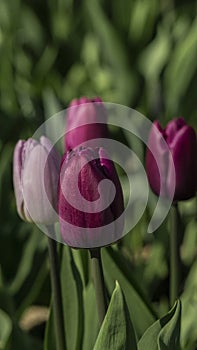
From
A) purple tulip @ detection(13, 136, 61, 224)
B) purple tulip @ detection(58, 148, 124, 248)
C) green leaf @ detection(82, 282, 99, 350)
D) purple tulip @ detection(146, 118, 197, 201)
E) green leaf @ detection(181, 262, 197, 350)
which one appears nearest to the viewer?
purple tulip @ detection(58, 148, 124, 248)

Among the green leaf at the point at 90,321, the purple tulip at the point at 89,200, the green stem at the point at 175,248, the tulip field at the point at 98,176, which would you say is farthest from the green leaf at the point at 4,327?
the purple tulip at the point at 89,200

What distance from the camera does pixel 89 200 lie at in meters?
0.92

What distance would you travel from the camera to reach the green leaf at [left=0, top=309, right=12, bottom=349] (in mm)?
1274

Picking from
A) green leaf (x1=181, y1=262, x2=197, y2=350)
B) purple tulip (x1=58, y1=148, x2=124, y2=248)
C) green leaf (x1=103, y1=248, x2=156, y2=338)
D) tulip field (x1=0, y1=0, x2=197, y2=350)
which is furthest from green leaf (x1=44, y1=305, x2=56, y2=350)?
purple tulip (x1=58, y1=148, x2=124, y2=248)

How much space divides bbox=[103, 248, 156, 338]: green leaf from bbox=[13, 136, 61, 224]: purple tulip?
229mm

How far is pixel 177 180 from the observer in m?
1.12

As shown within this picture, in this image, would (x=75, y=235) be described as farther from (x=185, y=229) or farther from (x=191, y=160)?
(x=185, y=229)

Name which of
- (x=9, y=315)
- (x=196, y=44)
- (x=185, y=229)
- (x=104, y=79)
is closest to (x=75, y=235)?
(x=9, y=315)

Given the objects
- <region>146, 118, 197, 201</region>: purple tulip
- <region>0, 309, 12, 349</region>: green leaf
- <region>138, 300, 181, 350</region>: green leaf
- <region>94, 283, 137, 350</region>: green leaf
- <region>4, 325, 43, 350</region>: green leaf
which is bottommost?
<region>138, 300, 181, 350</region>: green leaf

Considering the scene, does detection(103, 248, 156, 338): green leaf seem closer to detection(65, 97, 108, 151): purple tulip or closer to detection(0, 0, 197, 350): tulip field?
detection(0, 0, 197, 350): tulip field

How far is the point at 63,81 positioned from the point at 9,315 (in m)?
1.21

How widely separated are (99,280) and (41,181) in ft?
0.45

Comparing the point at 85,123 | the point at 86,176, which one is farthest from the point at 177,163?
the point at 86,176

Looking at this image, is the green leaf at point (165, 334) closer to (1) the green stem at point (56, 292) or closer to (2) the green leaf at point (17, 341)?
(1) the green stem at point (56, 292)
